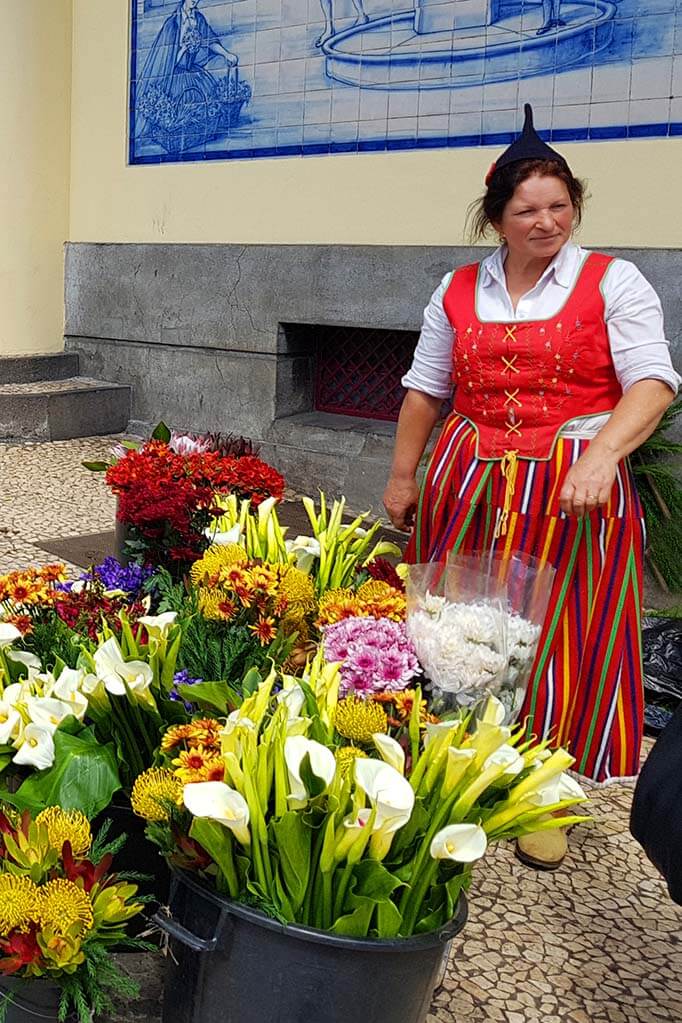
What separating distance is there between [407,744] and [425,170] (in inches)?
184

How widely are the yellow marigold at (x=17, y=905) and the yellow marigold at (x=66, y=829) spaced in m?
0.08

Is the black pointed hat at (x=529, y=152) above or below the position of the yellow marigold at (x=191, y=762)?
above

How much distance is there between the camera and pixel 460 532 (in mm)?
2879

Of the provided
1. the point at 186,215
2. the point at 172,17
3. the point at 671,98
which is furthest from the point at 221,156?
the point at 671,98

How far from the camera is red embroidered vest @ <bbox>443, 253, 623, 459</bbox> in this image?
2.65m

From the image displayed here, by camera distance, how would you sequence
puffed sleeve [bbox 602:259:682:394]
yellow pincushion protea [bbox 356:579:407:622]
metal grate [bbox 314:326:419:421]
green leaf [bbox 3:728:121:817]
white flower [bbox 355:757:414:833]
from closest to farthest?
white flower [bbox 355:757:414:833]
green leaf [bbox 3:728:121:817]
yellow pincushion protea [bbox 356:579:407:622]
puffed sleeve [bbox 602:259:682:394]
metal grate [bbox 314:326:419:421]

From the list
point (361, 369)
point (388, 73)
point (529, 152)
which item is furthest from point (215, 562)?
point (361, 369)

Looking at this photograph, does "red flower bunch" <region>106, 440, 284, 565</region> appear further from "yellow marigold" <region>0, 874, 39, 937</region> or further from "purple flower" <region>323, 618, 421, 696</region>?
"yellow marigold" <region>0, 874, 39, 937</region>

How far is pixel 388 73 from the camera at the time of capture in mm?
5965

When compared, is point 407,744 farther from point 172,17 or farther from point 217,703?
point 172,17

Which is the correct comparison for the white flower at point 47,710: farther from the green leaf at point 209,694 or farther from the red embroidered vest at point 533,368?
the red embroidered vest at point 533,368

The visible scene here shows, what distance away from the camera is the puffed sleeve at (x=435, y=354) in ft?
9.55

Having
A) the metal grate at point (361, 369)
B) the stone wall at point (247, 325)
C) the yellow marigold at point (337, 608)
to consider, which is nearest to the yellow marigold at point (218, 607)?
the yellow marigold at point (337, 608)

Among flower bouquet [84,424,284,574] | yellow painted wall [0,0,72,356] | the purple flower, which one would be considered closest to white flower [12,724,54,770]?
the purple flower
